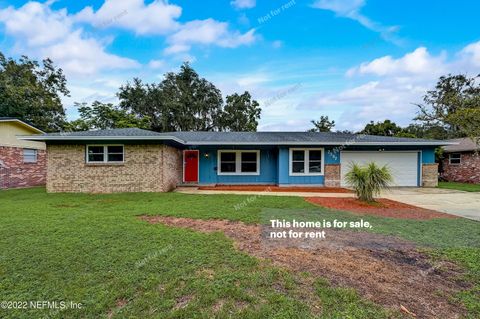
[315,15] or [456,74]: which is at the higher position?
[456,74]

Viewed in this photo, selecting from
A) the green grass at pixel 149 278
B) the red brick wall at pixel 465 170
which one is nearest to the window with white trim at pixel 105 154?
the green grass at pixel 149 278

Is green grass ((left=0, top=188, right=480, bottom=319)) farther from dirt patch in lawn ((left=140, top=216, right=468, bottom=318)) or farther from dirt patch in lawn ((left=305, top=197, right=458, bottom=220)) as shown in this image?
dirt patch in lawn ((left=305, top=197, right=458, bottom=220))

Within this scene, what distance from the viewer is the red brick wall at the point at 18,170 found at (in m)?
13.0

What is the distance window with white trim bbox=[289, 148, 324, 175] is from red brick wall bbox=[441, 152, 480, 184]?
1070cm

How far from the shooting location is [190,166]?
14.1 m

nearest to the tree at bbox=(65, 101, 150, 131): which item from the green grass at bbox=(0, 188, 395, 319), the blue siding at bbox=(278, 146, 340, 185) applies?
the blue siding at bbox=(278, 146, 340, 185)

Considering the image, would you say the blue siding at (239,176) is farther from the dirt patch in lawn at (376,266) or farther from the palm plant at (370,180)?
the dirt patch in lawn at (376,266)

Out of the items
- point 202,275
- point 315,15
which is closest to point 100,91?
point 315,15

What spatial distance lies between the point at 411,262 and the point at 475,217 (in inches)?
187

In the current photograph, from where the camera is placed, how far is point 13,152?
13.4 meters

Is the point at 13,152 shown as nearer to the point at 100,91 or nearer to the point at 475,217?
the point at 100,91

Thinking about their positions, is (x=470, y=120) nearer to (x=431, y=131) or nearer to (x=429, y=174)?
(x=429, y=174)

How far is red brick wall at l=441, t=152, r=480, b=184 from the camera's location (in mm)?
16005

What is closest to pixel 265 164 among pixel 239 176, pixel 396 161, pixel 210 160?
pixel 239 176
